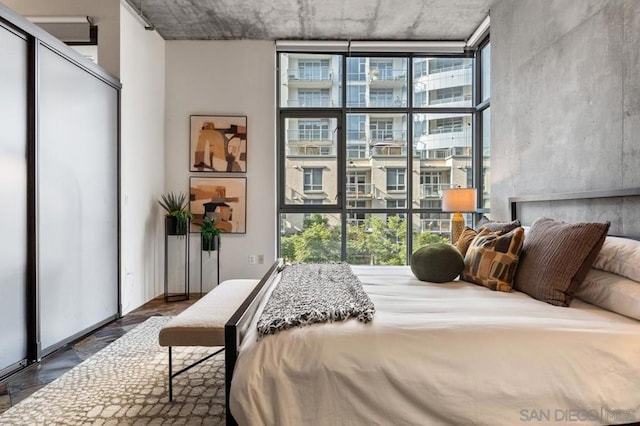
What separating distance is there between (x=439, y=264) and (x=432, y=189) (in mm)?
2284

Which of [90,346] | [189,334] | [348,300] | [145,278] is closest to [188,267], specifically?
[145,278]

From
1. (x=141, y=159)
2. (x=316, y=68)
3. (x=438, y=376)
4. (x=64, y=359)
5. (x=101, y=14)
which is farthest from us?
(x=316, y=68)

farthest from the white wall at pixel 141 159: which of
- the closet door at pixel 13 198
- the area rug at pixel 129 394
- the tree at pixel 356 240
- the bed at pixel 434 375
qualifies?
the bed at pixel 434 375

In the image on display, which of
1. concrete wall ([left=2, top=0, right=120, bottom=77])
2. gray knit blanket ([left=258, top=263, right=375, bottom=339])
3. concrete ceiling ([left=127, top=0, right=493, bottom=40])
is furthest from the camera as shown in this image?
concrete ceiling ([left=127, top=0, right=493, bottom=40])

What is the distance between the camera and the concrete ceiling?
10.9 ft

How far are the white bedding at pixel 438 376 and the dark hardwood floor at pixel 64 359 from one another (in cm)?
157

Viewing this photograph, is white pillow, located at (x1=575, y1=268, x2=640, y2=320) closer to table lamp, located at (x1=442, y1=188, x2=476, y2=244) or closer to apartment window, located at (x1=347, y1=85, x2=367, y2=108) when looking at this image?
table lamp, located at (x1=442, y1=188, x2=476, y2=244)

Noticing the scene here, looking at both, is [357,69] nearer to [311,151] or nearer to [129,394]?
[311,151]

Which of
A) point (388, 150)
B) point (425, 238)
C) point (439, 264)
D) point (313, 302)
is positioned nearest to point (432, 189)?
point (425, 238)

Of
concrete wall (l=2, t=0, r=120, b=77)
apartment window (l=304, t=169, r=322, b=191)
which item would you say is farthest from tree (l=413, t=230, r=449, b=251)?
concrete wall (l=2, t=0, r=120, b=77)

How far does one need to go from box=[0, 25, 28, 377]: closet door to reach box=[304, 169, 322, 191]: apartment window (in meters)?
2.63

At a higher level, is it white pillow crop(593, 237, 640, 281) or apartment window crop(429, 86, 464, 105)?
apartment window crop(429, 86, 464, 105)

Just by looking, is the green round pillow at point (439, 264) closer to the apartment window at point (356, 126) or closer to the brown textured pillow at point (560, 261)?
the brown textured pillow at point (560, 261)

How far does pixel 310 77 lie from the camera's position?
4121 mm
